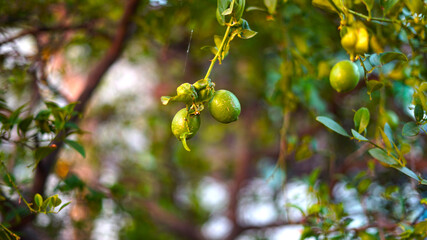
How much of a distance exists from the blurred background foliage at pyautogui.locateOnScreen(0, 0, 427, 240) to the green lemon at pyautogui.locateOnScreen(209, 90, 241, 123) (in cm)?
18

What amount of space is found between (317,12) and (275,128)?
3.06 ft

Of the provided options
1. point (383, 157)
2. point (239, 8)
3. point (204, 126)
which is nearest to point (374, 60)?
point (383, 157)

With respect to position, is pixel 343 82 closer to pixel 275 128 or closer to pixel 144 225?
pixel 275 128

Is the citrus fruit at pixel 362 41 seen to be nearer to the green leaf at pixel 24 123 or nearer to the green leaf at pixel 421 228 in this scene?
the green leaf at pixel 421 228

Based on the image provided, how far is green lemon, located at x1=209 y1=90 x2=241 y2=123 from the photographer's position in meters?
0.51

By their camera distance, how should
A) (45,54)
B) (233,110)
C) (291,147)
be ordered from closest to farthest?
1. (233,110)
2. (291,147)
3. (45,54)

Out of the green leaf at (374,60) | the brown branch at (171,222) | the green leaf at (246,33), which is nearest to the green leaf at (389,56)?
the green leaf at (374,60)

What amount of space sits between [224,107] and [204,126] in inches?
81.7

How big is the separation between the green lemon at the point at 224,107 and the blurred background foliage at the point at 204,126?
18 centimetres

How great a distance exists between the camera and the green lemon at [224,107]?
0.51 m

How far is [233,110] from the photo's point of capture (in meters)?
0.52

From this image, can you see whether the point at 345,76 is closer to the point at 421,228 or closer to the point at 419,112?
the point at 419,112

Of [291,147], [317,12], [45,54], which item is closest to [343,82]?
[291,147]

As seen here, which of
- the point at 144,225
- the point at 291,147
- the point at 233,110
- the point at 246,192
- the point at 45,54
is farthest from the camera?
the point at 246,192
